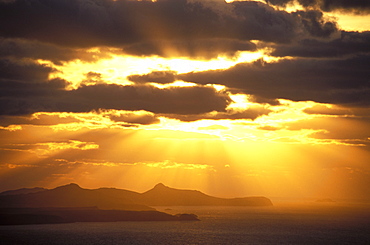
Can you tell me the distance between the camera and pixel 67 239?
187 meters

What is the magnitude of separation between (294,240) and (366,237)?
30.3 meters

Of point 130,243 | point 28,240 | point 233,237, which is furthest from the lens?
point 233,237

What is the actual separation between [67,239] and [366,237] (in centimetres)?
10995

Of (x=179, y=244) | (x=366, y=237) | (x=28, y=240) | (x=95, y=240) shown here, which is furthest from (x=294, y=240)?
(x=28, y=240)

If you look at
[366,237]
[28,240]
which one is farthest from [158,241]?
[366,237]

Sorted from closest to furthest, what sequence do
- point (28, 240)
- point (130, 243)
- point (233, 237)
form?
1. point (130, 243)
2. point (28, 240)
3. point (233, 237)

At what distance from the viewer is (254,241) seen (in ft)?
591

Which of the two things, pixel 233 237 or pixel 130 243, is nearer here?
pixel 130 243

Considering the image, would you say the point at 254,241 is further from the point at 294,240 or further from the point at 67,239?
the point at 67,239

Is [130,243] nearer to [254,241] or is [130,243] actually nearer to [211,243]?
[211,243]

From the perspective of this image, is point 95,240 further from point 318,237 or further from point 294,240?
point 318,237

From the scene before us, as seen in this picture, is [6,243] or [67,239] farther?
[67,239]

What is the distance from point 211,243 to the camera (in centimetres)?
17488

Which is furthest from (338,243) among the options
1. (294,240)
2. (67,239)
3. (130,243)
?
Result: (67,239)
